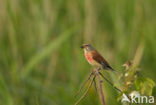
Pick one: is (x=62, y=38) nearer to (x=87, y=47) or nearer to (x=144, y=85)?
(x=87, y=47)

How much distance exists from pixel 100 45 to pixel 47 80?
0.63m

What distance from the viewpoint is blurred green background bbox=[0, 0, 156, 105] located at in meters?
3.44

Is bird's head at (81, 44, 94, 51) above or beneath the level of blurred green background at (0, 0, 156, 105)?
beneath

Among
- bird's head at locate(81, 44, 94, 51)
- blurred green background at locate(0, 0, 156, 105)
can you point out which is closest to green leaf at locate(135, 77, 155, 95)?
bird's head at locate(81, 44, 94, 51)

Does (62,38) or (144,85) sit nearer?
(144,85)

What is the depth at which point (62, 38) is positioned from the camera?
3.39 m

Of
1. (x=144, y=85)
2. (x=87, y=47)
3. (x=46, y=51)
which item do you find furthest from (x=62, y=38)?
(x=144, y=85)

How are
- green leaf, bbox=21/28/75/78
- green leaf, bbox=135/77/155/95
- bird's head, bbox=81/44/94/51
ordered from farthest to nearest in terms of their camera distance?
1. green leaf, bbox=21/28/75/78
2. bird's head, bbox=81/44/94/51
3. green leaf, bbox=135/77/155/95

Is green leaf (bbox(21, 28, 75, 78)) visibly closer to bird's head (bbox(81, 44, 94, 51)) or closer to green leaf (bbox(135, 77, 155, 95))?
bird's head (bbox(81, 44, 94, 51))

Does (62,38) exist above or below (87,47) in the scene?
above

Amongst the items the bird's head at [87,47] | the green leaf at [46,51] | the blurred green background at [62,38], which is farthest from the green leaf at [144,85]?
the green leaf at [46,51]

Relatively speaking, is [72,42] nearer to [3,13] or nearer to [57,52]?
[57,52]

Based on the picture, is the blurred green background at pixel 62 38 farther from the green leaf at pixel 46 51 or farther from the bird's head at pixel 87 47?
the bird's head at pixel 87 47

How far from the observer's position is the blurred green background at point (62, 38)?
3438 mm
